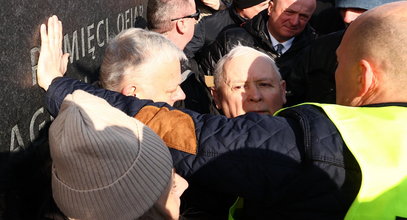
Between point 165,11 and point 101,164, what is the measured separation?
2.04 m

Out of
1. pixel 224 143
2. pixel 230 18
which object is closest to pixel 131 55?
pixel 224 143

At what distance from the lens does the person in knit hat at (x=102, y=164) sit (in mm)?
1057

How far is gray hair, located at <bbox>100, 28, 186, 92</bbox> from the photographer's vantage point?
2010 millimetres

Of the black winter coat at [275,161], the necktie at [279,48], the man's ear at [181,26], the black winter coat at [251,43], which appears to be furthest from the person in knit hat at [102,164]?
the necktie at [279,48]

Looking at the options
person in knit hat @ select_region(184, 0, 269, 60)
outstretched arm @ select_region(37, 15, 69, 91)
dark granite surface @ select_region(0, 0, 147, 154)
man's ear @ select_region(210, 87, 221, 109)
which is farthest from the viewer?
person in knit hat @ select_region(184, 0, 269, 60)

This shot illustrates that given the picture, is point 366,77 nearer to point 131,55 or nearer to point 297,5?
point 131,55

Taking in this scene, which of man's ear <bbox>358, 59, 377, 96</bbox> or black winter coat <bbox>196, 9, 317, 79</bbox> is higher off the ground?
man's ear <bbox>358, 59, 377, 96</bbox>

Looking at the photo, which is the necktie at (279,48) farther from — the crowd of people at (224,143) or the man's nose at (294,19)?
the crowd of people at (224,143)

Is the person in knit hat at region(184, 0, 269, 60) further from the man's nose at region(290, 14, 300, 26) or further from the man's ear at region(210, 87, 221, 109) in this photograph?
the man's ear at region(210, 87, 221, 109)

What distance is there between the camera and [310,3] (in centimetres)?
352

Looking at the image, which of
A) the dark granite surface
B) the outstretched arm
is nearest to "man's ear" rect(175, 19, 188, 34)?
the dark granite surface

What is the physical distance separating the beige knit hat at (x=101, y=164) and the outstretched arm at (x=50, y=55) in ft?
2.34

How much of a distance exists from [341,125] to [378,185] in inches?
7.2

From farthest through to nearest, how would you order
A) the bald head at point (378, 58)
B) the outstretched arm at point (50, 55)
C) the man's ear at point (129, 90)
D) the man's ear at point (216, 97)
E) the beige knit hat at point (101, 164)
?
the man's ear at point (216, 97) → the man's ear at point (129, 90) → the outstretched arm at point (50, 55) → the bald head at point (378, 58) → the beige knit hat at point (101, 164)
